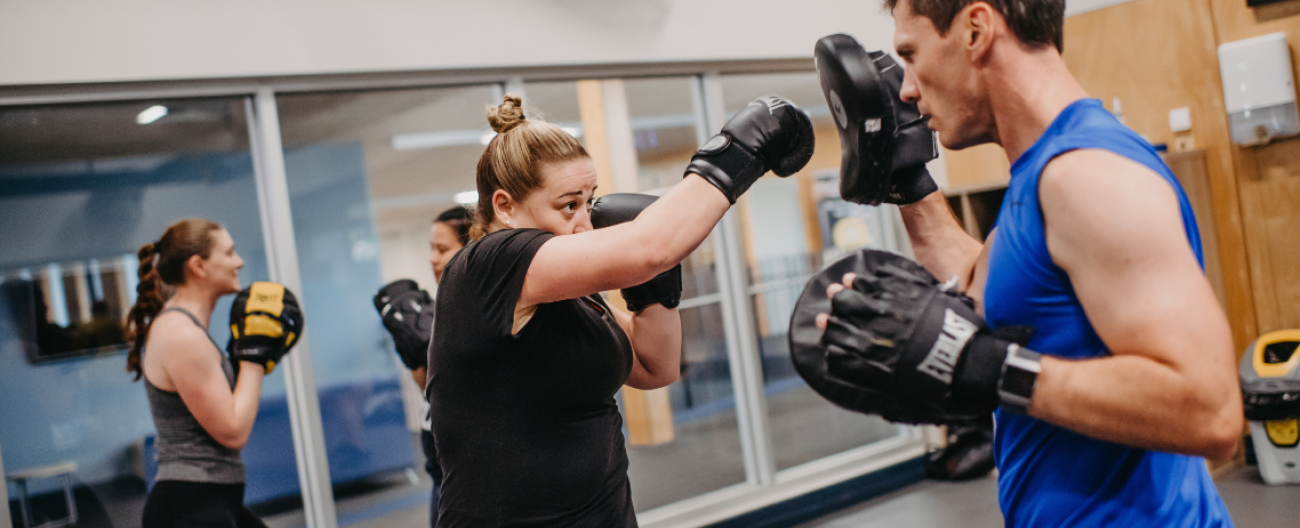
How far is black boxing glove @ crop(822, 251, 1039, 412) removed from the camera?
86 cm

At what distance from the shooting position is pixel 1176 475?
954 mm

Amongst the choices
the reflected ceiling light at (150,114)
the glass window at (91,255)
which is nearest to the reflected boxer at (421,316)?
the glass window at (91,255)

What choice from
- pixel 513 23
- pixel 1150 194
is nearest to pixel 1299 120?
pixel 513 23

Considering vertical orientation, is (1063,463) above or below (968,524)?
above

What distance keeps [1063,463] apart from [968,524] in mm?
2824

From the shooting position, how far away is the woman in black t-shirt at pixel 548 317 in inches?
47.8

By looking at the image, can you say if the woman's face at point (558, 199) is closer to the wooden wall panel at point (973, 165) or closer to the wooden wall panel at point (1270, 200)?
the wooden wall panel at point (973, 165)

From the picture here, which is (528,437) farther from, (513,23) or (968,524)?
(968,524)

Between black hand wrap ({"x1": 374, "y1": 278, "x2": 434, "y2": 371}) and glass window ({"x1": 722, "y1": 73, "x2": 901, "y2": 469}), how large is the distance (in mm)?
1948

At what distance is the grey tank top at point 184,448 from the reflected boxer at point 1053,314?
6.04ft

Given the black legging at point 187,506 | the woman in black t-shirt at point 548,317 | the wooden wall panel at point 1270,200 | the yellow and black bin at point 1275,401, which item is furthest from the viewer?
the wooden wall panel at point 1270,200

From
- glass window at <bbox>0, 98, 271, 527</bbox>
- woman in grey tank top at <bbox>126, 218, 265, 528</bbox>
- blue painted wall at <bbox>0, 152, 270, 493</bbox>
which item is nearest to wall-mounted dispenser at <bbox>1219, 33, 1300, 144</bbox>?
woman in grey tank top at <bbox>126, 218, 265, 528</bbox>

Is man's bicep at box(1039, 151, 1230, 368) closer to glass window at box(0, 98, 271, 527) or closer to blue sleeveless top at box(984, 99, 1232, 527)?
blue sleeveless top at box(984, 99, 1232, 527)

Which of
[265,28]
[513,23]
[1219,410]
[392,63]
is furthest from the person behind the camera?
[513,23]
